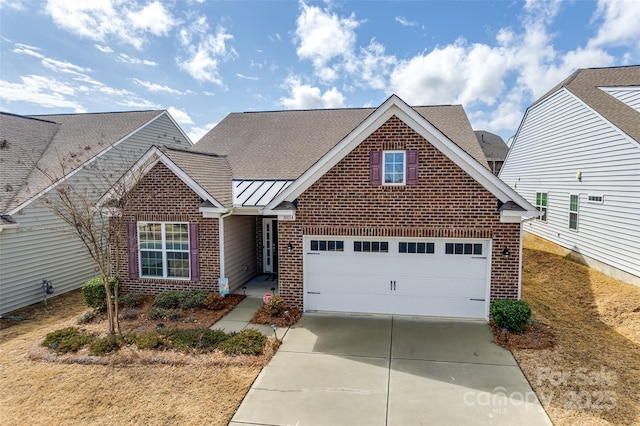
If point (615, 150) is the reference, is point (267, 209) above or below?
below

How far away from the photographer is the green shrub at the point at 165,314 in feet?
32.0

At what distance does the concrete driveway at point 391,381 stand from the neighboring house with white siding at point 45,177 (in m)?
7.92

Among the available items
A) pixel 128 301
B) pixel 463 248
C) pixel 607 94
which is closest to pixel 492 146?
pixel 607 94

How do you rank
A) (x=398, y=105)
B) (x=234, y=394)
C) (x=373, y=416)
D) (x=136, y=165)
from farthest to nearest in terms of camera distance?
(x=136, y=165) < (x=398, y=105) < (x=234, y=394) < (x=373, y=416)

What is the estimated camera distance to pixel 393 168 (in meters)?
9.44

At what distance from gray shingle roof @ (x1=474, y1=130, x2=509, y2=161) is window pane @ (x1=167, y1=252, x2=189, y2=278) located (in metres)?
39.2

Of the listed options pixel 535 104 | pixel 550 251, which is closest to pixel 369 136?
pixel 550 251

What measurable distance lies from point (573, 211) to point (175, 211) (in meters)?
15.3

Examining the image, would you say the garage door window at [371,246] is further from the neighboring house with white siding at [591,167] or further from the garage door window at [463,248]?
the neighboring house with white siding at [591,167]

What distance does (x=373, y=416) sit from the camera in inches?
224

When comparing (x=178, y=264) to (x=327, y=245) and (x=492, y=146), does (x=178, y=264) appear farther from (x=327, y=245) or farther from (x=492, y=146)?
(x=492, y=146)

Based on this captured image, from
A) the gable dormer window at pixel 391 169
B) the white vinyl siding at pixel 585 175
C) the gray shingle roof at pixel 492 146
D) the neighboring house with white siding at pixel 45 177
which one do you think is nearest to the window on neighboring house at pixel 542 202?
the white vinyl siding at pixel 585 175

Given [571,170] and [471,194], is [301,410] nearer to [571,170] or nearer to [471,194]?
[471,194]

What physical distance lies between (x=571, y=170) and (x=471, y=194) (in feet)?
29.7
